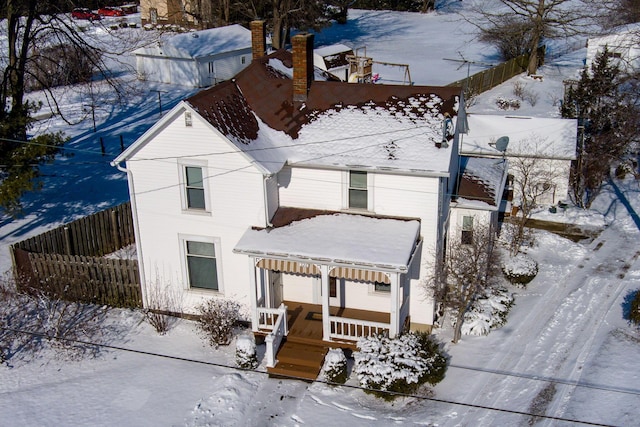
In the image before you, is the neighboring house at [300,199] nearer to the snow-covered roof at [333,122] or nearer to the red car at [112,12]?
the snow-covered roof at [333,122]

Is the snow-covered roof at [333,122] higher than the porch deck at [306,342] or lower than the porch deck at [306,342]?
higher

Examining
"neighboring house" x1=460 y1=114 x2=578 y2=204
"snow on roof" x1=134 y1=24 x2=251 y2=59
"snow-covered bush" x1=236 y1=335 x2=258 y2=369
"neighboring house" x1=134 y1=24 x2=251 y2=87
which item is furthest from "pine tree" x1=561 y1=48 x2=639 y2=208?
"snow on roof" x1=134 y1=24 x2=251 y2=59

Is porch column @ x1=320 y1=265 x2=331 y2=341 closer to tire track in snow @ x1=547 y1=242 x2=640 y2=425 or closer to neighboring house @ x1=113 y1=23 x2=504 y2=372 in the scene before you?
neighboring house @ x1=113 y1=23 x2=504 y2=372

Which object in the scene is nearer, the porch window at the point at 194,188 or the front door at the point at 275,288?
the porch window at the point at 194,188

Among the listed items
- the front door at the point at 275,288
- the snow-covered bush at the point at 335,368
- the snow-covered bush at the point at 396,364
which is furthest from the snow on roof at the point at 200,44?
the snow-covered bush at the point at 396,364

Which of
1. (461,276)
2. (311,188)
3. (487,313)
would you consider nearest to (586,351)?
(487,313)
